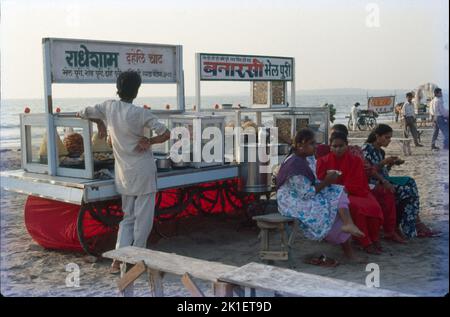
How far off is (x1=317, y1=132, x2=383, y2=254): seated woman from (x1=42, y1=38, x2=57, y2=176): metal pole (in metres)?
2.74

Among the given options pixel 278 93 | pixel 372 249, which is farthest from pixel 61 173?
pixel 278 93

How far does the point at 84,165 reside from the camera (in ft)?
20.0

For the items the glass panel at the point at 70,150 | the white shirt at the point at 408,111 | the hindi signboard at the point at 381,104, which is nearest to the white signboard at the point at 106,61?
the glass panel at the point at 70,150

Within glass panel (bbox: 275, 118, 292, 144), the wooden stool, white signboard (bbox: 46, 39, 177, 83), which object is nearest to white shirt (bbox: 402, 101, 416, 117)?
glass panel (bbox: 275, 118, 292, 144)

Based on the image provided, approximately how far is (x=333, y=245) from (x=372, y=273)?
113 centimetres

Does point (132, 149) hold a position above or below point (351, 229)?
above

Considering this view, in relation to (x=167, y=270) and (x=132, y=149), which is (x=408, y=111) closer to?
(x=132, y=149)

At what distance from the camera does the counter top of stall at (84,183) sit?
18.1 ft

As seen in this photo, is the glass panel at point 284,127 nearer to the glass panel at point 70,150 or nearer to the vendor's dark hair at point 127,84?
the glass panel at point 70,150

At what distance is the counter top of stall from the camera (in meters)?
5.50

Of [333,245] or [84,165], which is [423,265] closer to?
[333,245]

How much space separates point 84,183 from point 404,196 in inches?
137

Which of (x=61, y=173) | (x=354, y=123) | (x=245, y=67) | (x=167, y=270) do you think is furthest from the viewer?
(x=354, y=123)

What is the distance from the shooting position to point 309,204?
570 centimetres
